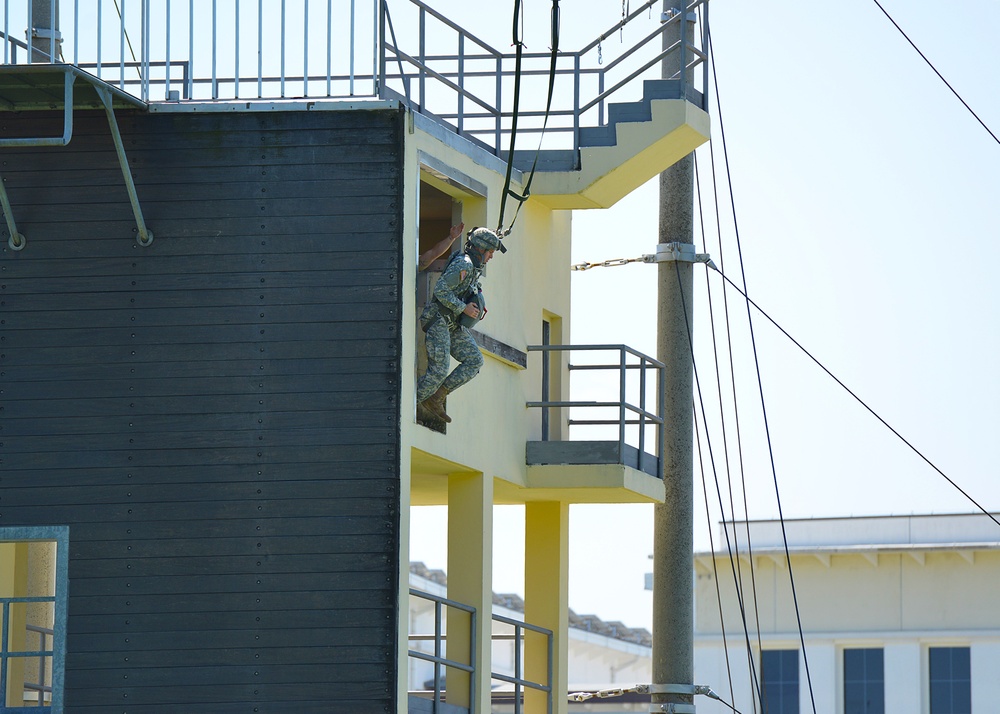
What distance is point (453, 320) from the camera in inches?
872

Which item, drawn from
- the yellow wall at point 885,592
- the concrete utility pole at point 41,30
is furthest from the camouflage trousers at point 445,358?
the yellow wall at point 885,592

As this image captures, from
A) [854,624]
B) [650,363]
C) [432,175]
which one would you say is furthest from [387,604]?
[854,624]

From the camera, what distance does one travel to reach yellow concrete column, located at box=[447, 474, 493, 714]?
2359 cm

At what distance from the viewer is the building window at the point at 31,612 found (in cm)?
2092

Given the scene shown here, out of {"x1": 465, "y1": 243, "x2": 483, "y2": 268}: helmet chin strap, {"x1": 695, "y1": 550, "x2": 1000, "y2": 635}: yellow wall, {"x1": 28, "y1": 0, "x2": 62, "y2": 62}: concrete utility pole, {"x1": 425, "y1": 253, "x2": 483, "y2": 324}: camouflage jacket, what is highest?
{"x1": 28, "y1": 0, "x2": 62, "y2": 62}: concrete utility pole

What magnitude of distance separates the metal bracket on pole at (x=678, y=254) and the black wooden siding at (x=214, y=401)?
6.11 meters

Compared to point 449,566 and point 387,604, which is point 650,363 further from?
point 387,604

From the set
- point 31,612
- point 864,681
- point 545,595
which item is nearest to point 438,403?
point 545,595

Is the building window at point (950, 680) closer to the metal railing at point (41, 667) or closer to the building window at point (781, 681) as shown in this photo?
the building window at point (781, 681)

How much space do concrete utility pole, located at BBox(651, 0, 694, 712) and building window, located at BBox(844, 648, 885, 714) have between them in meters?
25.9

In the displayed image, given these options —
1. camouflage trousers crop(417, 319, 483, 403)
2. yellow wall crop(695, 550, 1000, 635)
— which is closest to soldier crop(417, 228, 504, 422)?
camouflage trousers crop(417, 319, 483, 403)

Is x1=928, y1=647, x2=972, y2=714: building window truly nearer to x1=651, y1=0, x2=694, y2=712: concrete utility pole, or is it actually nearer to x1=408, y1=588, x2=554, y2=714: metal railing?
x1=408, y1=588, x2=554, y2=714: metal railing

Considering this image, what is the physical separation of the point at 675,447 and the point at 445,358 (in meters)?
5.68

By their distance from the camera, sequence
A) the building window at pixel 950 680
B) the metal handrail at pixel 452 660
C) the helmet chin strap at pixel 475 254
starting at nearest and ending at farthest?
1. the helmet chin strap at pixel 475 254
2. the metal handrail at pixel 452 660
3. the building window at pixel 950 680
